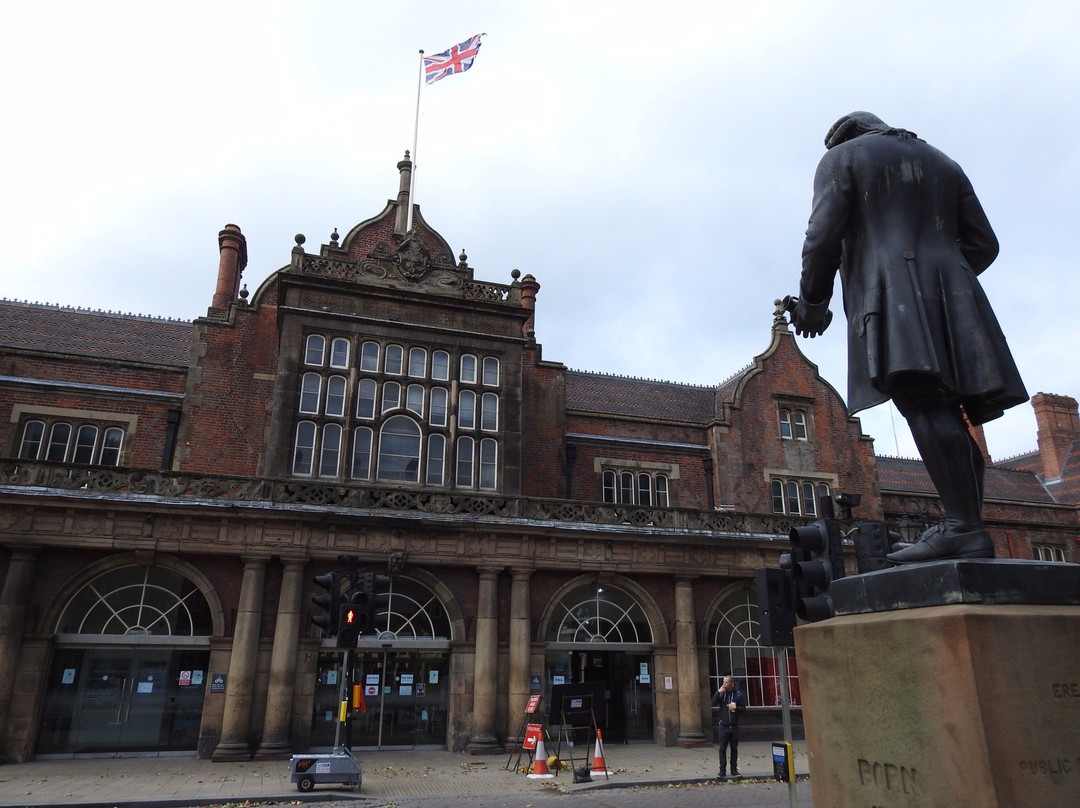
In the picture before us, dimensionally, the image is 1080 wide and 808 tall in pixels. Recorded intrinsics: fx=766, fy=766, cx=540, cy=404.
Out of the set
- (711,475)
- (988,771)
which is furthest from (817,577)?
(711,475)

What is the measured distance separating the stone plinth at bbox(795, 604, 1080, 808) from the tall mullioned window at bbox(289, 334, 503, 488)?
788 inches

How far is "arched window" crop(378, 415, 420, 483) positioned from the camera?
2283 centimetres

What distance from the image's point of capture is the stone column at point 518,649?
20000mm

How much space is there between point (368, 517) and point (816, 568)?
661 inches

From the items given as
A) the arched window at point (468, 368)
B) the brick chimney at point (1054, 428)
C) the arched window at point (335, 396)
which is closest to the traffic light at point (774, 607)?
the arched window at point (335, 396)

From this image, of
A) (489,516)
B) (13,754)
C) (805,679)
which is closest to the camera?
(805,679)

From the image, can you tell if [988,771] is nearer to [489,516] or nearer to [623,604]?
[489,516]

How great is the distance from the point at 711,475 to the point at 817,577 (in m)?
24.8

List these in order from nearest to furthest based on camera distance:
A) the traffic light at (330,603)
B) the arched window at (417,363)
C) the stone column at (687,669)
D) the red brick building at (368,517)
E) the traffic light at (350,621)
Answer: the traffic light at (350,621), the traffic light at (330,603), the red brick building at (368,517), the stone column at (687,669), the arched window at (417,363)

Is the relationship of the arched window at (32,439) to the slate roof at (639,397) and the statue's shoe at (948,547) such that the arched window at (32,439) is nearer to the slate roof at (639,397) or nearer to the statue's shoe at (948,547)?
the slate roof at (639,397)

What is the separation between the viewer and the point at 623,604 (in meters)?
22.6

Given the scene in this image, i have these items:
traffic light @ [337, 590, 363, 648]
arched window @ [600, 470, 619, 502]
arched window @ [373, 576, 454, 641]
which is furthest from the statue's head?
arched window @ [600, 470, 619, 502]

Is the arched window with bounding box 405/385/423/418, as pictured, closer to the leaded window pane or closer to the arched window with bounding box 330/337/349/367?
the leaded window pane

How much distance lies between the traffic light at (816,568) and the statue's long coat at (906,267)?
2.72 ft
